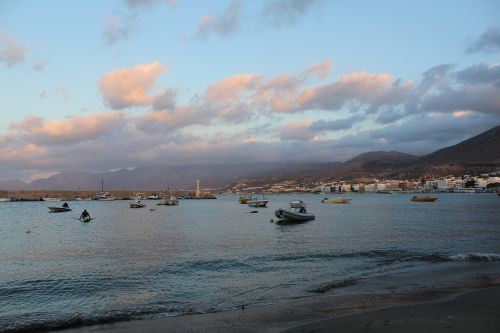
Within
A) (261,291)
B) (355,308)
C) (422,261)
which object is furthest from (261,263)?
(355,308)

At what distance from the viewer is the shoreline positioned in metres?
12.8

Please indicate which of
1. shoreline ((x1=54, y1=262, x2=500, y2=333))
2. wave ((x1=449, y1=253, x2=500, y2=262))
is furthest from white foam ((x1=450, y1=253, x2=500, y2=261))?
shoreline ((x1=54, y1=262, x2=500, y2=333))

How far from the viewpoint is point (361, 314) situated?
1425cm

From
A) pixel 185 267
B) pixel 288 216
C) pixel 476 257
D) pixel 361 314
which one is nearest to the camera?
pixel 361 314

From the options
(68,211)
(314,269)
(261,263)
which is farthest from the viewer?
(68,211)

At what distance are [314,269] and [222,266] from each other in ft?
18.6

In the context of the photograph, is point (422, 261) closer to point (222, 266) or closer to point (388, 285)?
point (388, 285)

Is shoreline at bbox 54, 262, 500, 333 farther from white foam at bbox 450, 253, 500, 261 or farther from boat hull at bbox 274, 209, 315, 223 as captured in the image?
boat hull at bbox 274, 209, 315, 223

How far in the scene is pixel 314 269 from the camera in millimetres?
25422

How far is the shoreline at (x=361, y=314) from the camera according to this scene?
42.1 ft

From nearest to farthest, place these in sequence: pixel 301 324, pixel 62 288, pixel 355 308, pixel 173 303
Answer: pixel 301 324 < pixel 355 308 < pixel 173 303 < pixel 62 288

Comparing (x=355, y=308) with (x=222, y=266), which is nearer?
(x=355, y=308)

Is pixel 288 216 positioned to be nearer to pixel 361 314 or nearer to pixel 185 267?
pixel 185 267

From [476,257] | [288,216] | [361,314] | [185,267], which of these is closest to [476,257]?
[476,257]
